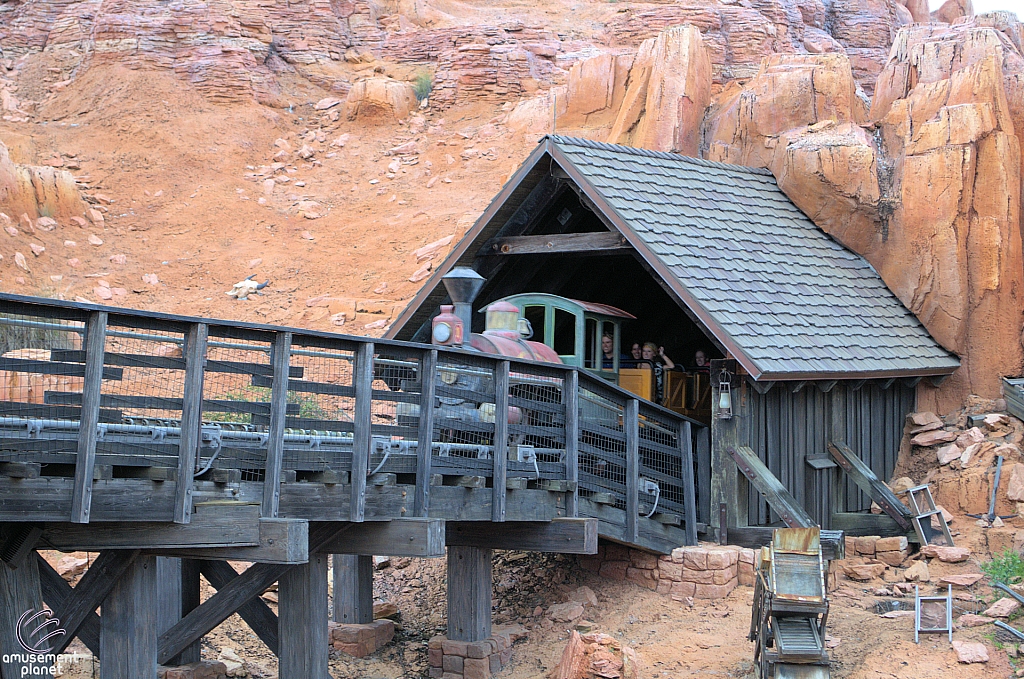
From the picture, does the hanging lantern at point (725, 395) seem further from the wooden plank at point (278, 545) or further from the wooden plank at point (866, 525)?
the wooden plank at point (278, 545)

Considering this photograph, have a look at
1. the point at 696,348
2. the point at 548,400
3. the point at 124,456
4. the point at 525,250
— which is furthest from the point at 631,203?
the point at 124,456

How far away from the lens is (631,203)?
1283 centimetres

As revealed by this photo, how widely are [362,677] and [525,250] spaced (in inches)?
203

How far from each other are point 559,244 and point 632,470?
2897 mm

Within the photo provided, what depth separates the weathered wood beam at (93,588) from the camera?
7762 millimetres

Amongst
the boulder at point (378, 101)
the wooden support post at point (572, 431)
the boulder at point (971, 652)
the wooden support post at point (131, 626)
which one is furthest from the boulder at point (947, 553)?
the boulder at point (378, 101)

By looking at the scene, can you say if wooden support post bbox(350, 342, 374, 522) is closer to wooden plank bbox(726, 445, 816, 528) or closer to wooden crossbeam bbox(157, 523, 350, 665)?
wooden crossbeam bbox(157, 523, 350, 665)

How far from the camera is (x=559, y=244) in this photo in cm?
1326

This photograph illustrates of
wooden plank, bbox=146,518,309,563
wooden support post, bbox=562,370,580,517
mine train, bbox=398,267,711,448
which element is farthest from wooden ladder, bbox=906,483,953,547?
wooden plank, bbox=146,518,309,563

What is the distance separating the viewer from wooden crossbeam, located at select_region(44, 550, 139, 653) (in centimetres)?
776

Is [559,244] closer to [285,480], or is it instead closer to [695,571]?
[695,571]

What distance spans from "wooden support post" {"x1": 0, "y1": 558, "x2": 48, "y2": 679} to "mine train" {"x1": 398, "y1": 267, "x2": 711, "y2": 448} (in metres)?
3.12

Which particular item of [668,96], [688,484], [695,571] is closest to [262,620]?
[695,571]

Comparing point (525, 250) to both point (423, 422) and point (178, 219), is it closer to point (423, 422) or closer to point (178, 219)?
point (423, 422)
